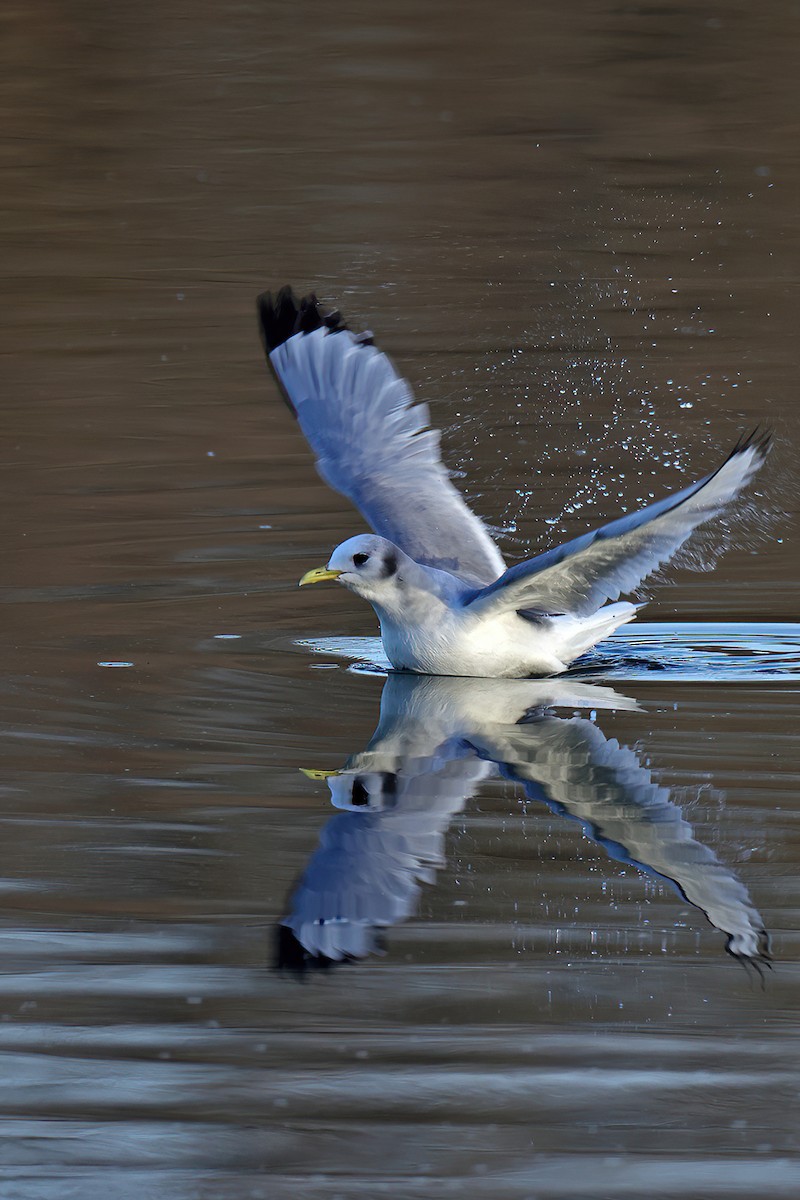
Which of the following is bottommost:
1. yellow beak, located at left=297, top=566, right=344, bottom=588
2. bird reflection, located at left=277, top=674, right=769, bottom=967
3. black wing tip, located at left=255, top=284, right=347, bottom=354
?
bird reflection, located at left=277, top=674, right=769, bottom=967

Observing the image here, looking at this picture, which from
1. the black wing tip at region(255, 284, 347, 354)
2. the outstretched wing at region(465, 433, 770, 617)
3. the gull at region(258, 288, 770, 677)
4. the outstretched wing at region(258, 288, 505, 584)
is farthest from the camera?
the black wing tip at region(255, 284, 347, 354)

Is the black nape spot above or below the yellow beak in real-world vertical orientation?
below

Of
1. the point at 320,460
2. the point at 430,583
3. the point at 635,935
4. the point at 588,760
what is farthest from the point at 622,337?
the point at 635,935

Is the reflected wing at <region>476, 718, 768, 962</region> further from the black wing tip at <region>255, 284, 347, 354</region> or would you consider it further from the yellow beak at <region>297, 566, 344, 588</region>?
the black wing tip at <region>255, 284, 347, 354</region>

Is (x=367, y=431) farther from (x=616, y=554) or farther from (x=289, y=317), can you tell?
(x=616, y=554)

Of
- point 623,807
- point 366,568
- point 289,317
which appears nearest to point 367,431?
point 289,317

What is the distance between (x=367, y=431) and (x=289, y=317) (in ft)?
1.73

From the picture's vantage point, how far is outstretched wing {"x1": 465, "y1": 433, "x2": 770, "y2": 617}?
5.41 meters

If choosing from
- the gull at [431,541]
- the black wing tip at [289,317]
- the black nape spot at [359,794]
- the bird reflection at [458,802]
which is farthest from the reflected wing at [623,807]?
the black wing tip at [289,317]

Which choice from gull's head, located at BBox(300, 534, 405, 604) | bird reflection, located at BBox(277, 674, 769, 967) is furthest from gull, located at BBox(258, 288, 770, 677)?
bird reflection, located at BBox(277, 674, 769, 967)

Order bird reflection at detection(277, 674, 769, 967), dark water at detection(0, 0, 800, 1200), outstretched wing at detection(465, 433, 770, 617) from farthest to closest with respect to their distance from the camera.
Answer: outstretched wing at detection(465, 433, 770, 617)
bird reflection at detection(277, 674, 769, 967)
dark water at detection(0, 0, 800, 1200)

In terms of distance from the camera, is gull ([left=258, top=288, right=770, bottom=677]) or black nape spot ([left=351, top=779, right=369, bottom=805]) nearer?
black nape spot ([left=351, top=779, right=369, bottom=805])

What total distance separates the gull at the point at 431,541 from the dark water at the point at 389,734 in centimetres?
17

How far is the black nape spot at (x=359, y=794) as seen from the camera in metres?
5.09
